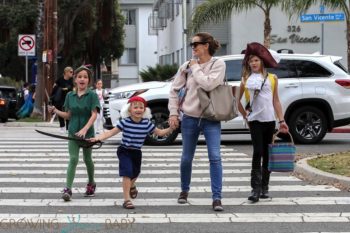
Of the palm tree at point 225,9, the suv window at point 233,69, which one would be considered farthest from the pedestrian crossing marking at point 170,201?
the palm tree at point 225,9

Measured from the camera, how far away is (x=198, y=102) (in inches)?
283

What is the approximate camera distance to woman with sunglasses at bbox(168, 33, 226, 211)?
715 cm

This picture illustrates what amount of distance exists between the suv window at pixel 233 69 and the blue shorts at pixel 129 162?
6500 mm

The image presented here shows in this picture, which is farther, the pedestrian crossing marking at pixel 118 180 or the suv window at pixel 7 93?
the suv window at pixel 7 93

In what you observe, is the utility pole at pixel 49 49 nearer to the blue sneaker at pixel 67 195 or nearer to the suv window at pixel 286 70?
the suv window at pixel 286 70

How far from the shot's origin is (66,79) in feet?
53.6

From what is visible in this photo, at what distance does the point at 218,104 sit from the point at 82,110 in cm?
178

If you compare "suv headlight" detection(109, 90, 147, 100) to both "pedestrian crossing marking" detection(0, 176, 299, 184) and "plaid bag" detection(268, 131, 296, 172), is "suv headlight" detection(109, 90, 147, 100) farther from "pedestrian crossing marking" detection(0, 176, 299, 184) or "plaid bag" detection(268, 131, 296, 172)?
"plaid bag" detection(268, 131, 296, 172)

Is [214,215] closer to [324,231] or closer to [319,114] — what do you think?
[324,231]

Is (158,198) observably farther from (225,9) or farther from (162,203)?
(225,9)

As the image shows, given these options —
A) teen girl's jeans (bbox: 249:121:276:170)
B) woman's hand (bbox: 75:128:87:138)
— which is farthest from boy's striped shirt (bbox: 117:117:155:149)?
teen girl's jeans (bbox: 249:121:276:170)

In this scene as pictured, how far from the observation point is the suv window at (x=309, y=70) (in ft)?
45.8

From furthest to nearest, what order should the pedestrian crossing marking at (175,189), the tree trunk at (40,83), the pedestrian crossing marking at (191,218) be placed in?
the tree trunk at (40,83)
the pedestrian crossing marking at (175,189)
the pedestrian crossing marking at (191,218)

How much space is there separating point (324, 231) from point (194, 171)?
4.20 m
